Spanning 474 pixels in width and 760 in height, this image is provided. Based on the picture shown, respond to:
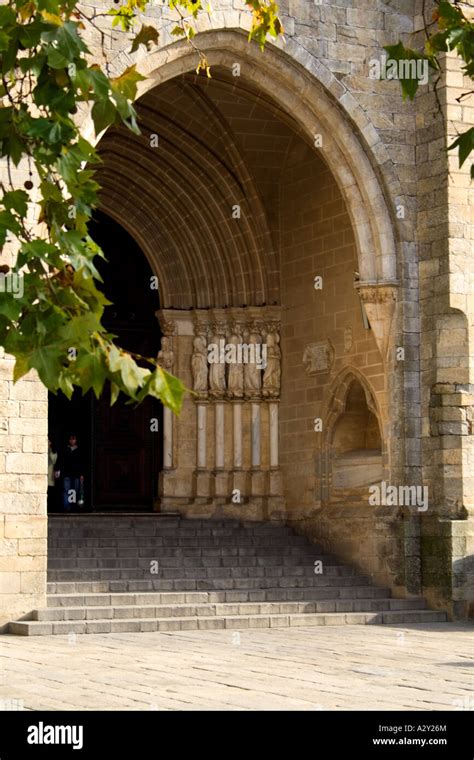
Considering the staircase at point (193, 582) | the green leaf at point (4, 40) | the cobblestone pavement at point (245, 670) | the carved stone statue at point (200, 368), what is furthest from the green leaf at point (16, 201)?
the carved stone statue at point (200, 368)

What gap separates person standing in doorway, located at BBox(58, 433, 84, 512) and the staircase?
0.96 m

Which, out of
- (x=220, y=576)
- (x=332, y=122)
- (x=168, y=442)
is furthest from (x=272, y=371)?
(x=332, y=122)

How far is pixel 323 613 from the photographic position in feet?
46.7

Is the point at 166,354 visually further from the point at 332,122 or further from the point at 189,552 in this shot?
the point at 332,122

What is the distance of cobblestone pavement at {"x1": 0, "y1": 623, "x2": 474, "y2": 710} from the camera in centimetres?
793

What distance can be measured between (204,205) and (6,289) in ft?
42.6

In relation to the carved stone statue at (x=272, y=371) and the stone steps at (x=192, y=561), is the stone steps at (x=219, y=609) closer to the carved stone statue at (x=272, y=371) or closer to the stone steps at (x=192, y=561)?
the stone steps at (x=192, y=561)

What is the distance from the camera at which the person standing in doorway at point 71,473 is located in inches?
694

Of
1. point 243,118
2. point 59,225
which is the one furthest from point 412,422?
point 59,225

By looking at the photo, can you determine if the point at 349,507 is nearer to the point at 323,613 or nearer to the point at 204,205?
the point at 323,613

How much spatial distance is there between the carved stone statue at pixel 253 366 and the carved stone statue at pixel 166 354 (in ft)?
3.10

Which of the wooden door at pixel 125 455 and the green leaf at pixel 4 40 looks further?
the wooden door at pixel 125 455

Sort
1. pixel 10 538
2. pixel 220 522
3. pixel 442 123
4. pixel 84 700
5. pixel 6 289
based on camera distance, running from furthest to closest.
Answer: pixel 220 522 < pixel 442 123 < pixel 10 538 < pixel 84 700 < pixel 6 289

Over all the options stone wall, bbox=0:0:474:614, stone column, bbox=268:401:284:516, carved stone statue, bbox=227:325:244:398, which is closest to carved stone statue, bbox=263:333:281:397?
stone column, bbox=268:401:284:516
